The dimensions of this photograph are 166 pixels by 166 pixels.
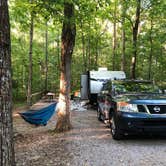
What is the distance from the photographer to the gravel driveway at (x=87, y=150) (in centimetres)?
719

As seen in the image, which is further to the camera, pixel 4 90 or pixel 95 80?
pixel 95 80

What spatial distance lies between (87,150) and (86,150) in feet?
0.08

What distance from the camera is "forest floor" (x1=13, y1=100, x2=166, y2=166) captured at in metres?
7.19

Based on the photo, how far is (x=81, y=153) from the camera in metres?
7.96

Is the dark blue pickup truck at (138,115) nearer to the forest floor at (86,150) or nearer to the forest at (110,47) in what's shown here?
the forest floor at (86,150)

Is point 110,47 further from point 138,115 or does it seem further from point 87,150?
point 87,150

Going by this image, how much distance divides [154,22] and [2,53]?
29.7 m

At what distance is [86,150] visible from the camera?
829 cm

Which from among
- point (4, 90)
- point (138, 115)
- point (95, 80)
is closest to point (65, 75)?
point (138, 115)

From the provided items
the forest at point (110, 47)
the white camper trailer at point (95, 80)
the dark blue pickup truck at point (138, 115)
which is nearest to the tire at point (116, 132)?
the dark blue pickup truck at point (138, 115)

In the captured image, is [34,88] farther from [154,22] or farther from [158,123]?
[158,123]

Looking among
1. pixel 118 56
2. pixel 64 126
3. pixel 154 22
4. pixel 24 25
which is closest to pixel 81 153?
pixel 64 126

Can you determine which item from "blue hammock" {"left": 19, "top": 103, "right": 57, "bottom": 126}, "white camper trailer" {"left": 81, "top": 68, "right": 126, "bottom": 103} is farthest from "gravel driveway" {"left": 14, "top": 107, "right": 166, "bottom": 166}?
"white camper trailer" {"left": 81, "top": 68, "right": 126, "bottom": 103}

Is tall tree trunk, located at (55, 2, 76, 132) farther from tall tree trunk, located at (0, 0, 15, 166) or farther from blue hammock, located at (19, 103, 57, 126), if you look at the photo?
tall tree trunk, located at (0, 0, 15, 166)
